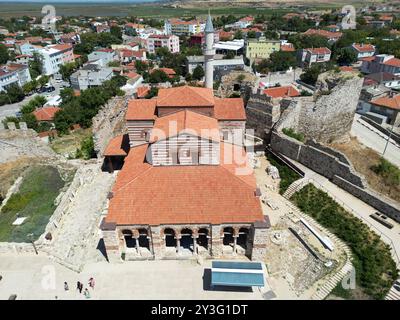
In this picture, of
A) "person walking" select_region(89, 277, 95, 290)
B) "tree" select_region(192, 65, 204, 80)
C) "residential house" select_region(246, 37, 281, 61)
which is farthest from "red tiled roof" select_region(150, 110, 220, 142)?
"residential house" select_region(246, 37, 281, 61)

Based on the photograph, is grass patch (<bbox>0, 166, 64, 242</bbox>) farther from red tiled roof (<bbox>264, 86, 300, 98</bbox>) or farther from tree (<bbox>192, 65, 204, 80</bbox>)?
tree (<bbox>192, 65, 204, 80</bbox>)

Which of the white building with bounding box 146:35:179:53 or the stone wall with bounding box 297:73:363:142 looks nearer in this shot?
the stone wall with bounding box 297:73:363:142

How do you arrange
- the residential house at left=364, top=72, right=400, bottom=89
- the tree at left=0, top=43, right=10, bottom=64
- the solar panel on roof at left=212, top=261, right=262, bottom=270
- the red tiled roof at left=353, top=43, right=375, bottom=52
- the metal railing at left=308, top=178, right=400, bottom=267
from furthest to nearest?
1. the tree at left=0, top=43, right=10, bottom=64
2. the red tiled roof at left=353, top=43, right=375, bottom=52
3. the residential house at left=364, top=72, right=400, bottom=89
4. the metal railing at left=308, top=178, right=400, bottom=267
5. the solar panel on roof at left=212, top=261, right=262, bottom=270

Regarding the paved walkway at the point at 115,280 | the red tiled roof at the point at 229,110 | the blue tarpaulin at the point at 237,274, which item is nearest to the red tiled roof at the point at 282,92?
the red tiled roof at the point at 229,110

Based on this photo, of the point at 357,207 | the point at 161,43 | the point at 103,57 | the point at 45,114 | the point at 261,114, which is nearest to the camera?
the point at 357,207

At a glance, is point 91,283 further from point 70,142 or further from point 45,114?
point 45,114

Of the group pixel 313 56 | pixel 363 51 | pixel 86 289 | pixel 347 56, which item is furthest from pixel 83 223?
pixel 363 51

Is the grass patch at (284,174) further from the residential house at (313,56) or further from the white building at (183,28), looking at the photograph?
the white building at (183,28)
